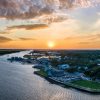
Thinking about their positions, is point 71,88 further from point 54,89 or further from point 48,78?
point 48,78

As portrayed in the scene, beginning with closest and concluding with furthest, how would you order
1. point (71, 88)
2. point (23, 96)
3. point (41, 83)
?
point (23, 96) → point (71, 88) → point (41, 83)

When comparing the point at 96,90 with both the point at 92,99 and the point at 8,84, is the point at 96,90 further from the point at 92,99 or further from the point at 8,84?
the point at 8,84

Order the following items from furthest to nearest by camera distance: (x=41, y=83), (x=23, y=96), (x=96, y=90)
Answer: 1. (x=41, y=83)
2. (x=96, y=90)
3. (x=23, y=96)

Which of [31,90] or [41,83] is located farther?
[41,83]

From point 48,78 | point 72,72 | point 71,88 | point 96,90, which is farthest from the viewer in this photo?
point 72,72

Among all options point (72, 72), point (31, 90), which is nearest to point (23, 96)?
point (31, 90)

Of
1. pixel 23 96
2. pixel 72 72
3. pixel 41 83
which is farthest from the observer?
pixel 72 72

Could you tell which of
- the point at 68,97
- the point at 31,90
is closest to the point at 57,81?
the point at 31,90

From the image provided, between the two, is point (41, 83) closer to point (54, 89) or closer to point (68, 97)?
point (54, 89)
